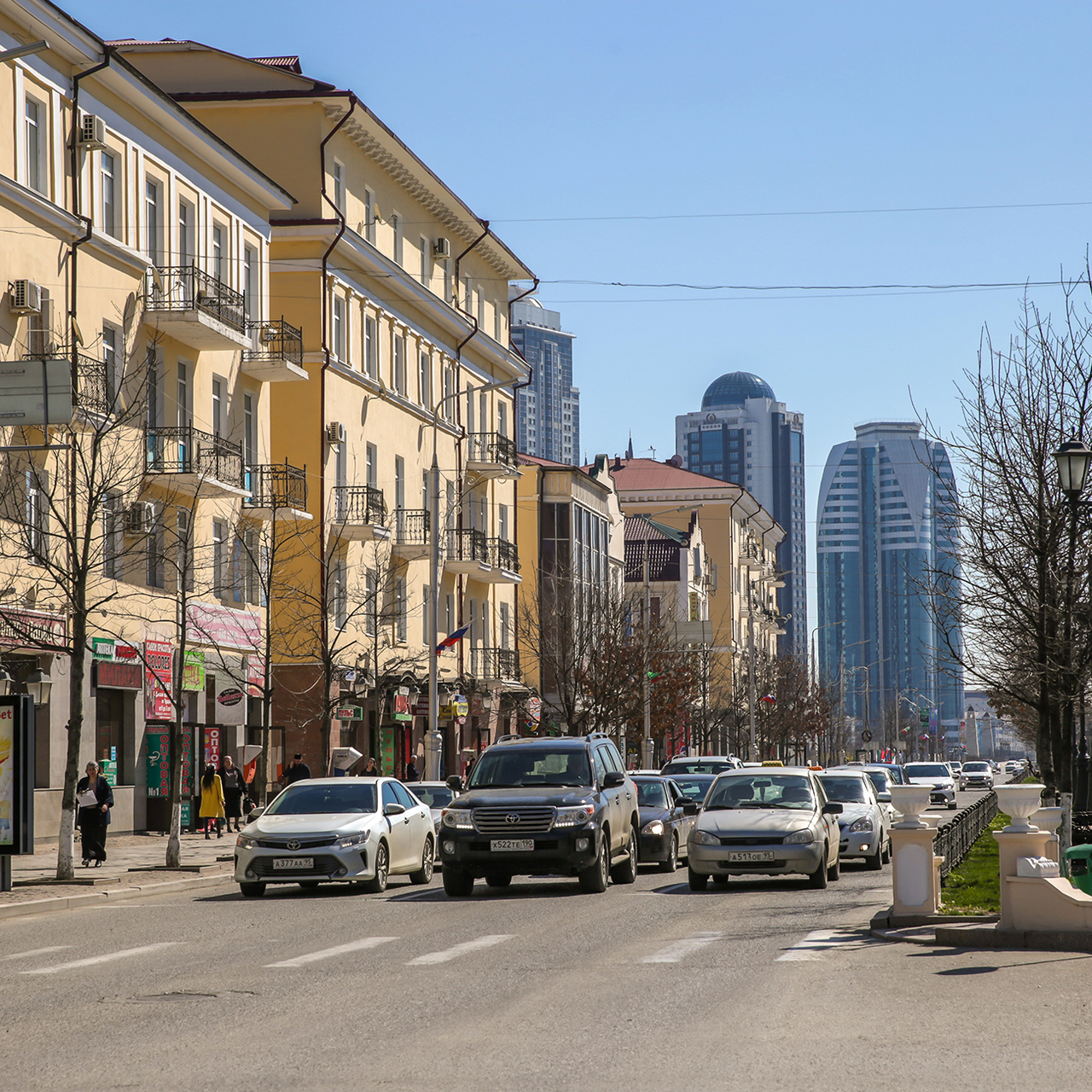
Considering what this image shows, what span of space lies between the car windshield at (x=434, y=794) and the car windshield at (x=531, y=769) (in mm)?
8358

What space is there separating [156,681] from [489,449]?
83.6 ft

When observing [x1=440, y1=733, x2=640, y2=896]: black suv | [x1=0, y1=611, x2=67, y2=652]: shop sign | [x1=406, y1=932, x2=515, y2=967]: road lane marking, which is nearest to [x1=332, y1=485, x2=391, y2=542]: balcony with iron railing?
[x1=0, y1=611, x2=67, y2=652]: shop sign

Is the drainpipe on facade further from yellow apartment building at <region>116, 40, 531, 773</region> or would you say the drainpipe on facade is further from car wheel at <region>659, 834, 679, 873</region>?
car wheel at <region>659, 834, 679, 873</region>

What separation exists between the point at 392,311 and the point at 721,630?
5561 centimetres

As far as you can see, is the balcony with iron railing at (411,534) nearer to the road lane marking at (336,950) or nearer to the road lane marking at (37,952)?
the road lane marking at (37,952)

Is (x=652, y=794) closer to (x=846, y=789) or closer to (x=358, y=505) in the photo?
(x=846, y=789)

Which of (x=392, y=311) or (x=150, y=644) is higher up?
(x=392, y=311)

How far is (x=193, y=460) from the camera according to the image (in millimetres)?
37000

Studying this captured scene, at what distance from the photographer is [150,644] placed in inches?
1411

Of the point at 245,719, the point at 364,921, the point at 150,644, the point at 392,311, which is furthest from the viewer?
the point at 392,311

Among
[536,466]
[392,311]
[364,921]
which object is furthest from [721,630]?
[364,921]

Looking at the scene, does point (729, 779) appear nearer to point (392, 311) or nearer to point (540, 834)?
point (540, 834)

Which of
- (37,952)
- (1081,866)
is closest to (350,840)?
(37,952)

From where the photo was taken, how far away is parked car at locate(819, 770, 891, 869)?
26469 millimetres
